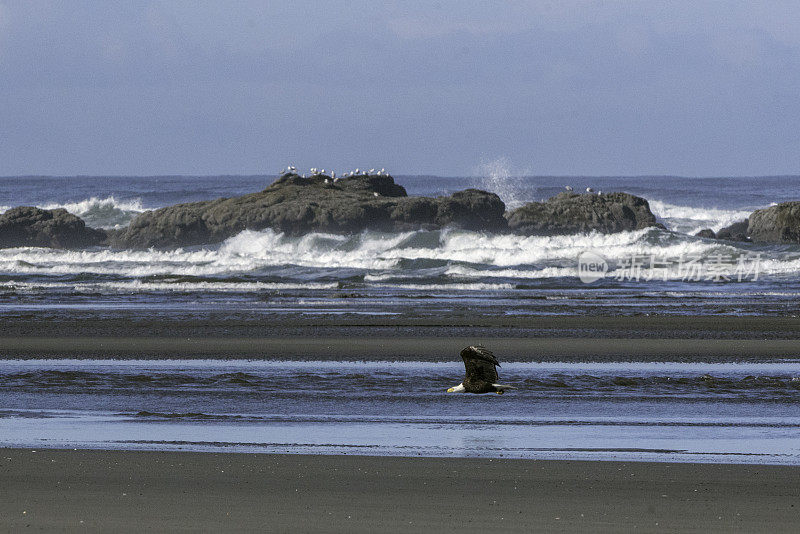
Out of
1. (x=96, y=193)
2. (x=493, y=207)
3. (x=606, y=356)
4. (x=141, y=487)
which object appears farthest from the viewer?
(x=96, y=193)

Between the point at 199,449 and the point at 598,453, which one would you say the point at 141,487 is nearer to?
the point at 199,449

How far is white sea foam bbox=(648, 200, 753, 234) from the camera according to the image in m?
47.2

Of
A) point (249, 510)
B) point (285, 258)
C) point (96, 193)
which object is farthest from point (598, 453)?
point (96, 193)

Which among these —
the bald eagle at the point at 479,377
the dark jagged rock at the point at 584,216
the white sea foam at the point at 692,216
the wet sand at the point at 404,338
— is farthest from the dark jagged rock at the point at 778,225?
the bald eagle at the point at 479,377

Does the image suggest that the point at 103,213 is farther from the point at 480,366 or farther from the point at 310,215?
the point at 480,366

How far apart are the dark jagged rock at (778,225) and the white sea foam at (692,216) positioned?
33.8 ft

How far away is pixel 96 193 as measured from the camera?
7100 cm

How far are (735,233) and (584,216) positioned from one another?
218 inches

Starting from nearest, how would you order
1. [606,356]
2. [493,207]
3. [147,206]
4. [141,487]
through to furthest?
[141,487] < [606,356] < [493,207] < [147,206]

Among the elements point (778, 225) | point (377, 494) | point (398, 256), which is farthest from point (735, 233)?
point (377, 494)

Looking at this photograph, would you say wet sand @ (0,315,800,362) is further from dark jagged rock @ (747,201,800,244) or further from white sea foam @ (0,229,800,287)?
dark jagged rock @ (747,201,800,244)

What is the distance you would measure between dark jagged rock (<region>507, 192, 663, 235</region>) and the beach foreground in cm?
2983

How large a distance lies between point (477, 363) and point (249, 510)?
4.16 metres

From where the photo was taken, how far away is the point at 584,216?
36312 millimetres
